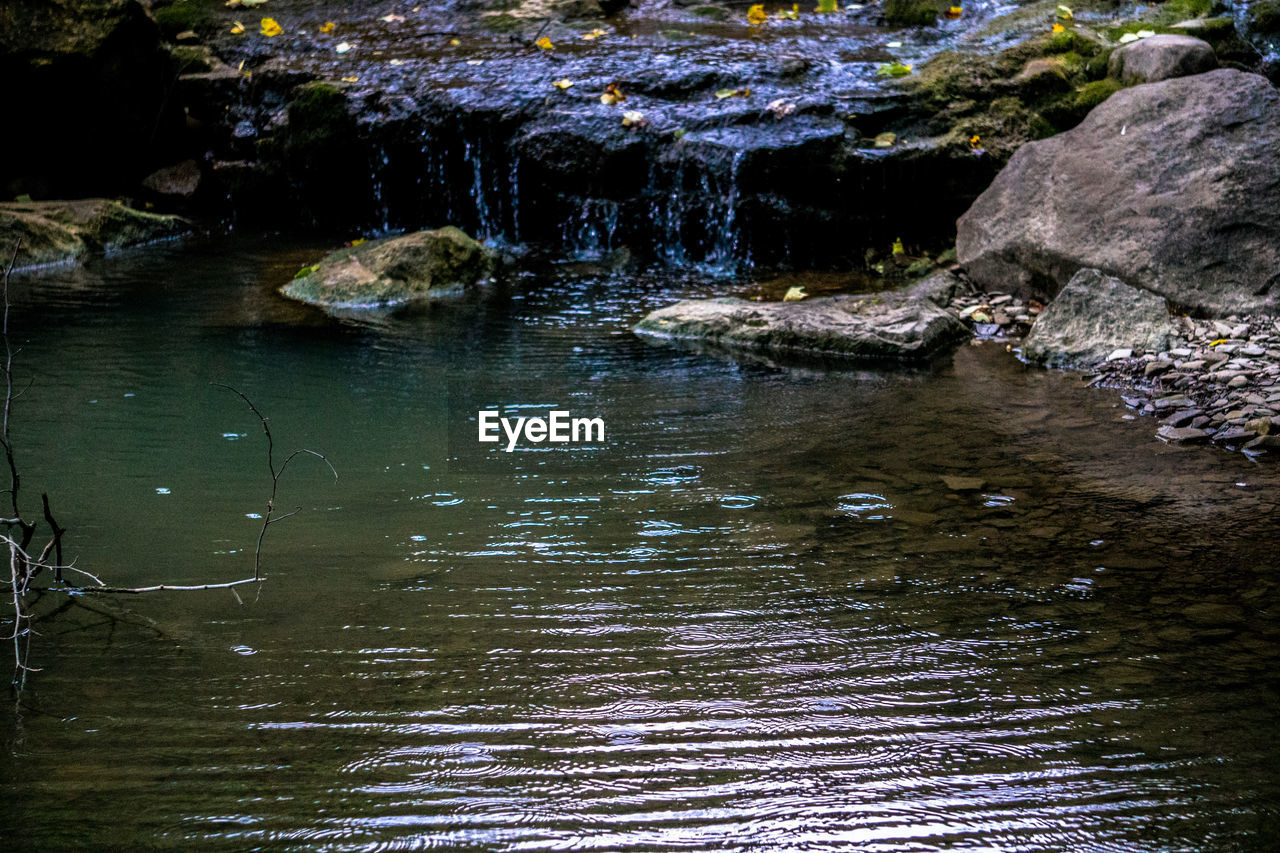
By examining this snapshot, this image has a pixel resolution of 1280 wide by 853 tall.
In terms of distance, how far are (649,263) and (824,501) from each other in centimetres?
560

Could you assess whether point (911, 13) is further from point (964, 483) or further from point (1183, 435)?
point (964, 483)

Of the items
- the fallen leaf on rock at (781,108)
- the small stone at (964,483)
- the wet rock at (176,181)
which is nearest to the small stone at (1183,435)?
the small stone at (964,483)

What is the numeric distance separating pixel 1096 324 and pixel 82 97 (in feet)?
34.8

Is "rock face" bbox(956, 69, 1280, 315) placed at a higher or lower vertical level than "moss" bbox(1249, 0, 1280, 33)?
lower

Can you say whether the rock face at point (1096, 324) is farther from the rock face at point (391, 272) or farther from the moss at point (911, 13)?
the moss at point (911, 13)

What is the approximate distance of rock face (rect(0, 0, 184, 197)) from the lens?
10.0 metres

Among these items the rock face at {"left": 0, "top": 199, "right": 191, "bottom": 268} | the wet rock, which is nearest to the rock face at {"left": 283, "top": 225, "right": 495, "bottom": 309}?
the rock face at {"left": 0, "top": 199, "right": 191, "bottom": 268}

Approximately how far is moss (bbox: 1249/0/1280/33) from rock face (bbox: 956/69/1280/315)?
3077 mm

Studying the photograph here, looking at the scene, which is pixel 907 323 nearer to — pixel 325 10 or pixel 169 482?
pixel 169 482

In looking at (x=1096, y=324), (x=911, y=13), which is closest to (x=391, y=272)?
(x=1096, y=324)

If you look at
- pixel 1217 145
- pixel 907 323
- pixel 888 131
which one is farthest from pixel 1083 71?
pixel 907 323

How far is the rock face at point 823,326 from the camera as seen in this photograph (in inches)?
262

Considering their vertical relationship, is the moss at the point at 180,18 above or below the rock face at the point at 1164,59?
above

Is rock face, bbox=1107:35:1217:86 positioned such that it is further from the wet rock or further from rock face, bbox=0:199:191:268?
the wet rock
